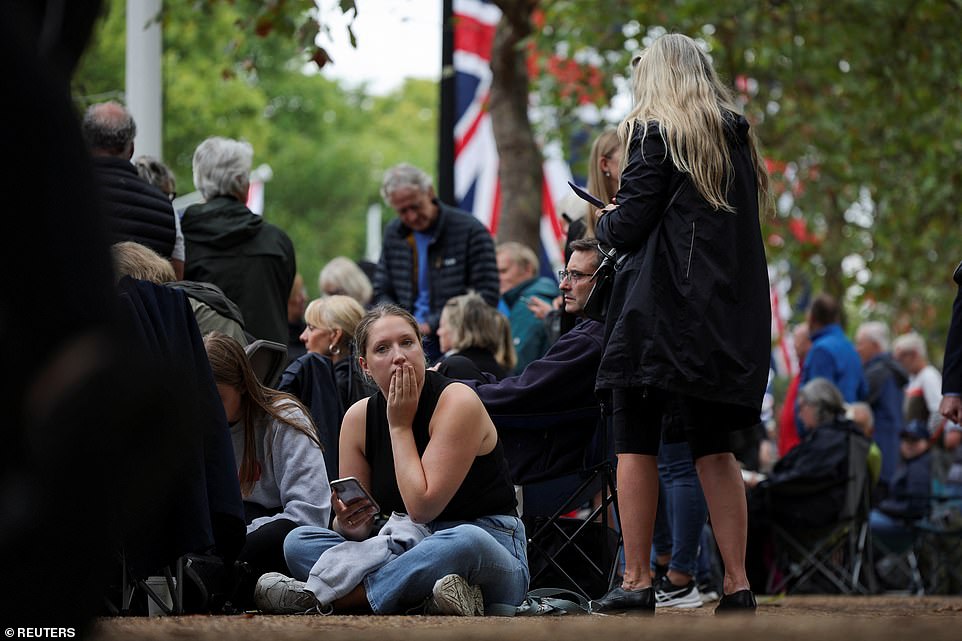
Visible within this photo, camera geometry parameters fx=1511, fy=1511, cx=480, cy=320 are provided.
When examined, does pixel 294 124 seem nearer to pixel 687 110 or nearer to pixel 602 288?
pixel 602 288

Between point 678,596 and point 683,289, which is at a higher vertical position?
point 683,289

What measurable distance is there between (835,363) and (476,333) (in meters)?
5.04

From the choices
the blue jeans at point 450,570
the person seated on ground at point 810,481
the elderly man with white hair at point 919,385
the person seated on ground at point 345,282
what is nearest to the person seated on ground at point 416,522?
the blue jeans at point 450,570

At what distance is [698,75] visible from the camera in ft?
18.6

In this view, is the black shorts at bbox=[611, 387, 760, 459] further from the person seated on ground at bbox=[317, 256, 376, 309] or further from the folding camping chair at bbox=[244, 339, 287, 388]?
the person seated on ground at bbox=[317, 256, 376, 309]

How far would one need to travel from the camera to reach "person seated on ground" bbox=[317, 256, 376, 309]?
9695 mm

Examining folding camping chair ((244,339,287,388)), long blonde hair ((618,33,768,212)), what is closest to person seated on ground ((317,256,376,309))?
folding camping chair ((244,339,287,388))

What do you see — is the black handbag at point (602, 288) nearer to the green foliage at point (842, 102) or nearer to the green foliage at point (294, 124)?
the green foliage at point (842, 102)

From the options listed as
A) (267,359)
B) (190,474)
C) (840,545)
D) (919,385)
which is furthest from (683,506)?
(919,385)

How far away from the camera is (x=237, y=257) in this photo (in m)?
7.72

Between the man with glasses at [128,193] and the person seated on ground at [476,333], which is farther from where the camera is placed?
the person seated on ground at [476,333]

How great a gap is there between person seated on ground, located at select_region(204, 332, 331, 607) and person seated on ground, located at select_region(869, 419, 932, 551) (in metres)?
6.98

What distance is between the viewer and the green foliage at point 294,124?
1400 inches

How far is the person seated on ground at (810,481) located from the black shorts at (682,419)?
5.17 meters
